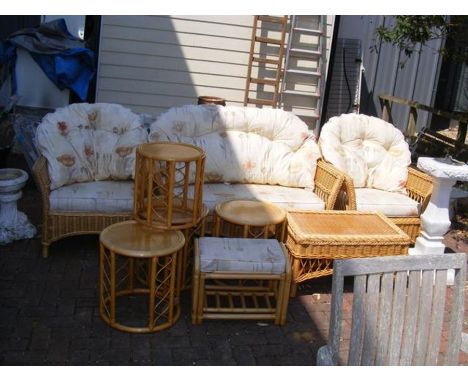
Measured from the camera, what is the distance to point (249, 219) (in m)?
3.53

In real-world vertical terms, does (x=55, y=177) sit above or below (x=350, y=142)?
below

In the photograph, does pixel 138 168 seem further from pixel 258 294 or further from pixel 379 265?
pixel 379 265

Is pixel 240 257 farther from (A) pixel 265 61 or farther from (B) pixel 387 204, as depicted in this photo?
(A) pixel 265 61

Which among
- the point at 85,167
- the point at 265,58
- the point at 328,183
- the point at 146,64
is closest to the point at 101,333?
the point at 85,167

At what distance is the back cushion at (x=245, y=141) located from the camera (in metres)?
4.21

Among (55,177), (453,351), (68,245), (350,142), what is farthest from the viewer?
(350,142)

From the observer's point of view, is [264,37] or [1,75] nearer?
[1,75]

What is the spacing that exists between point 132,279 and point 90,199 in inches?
26.9

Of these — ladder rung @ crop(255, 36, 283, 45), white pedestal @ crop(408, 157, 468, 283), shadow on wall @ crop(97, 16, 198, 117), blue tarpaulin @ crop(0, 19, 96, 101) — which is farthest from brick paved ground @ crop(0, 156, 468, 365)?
ladder rung @ crop(255, 36, 283, 45)

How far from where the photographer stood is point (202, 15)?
6102mm

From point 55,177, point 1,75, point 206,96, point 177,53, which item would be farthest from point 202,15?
point 55,177

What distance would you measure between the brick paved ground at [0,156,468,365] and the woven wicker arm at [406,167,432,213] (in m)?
1.21

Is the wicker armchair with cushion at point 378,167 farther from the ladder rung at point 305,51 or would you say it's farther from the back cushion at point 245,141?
the ladder rung at point 305,51
